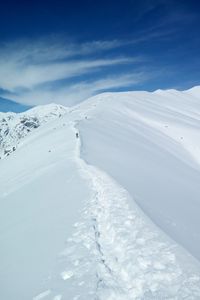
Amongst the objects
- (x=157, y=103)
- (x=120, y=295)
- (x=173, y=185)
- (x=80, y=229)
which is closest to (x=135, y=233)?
(x=80, y=229)

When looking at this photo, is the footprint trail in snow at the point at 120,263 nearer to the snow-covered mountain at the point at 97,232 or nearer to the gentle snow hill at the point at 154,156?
the snow-covered mountain at the point at 97,232

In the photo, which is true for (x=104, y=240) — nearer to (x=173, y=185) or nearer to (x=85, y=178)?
(x=85, y=178)

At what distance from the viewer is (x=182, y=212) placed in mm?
9273

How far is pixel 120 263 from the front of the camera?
5969 millimetres

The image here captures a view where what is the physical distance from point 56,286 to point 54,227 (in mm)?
2517

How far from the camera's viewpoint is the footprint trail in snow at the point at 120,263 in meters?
5.16

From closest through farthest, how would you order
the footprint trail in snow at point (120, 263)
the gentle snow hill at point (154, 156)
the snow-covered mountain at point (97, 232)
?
the footprint trail in snow at point (120, 263), the snow-covered mountain at point (97, 232), the gentle snow hill at point (154, 156)

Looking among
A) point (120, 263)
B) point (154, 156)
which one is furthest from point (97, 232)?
point (154, 156)

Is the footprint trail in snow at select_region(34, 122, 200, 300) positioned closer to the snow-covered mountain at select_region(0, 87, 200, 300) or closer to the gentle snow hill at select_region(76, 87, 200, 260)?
the snow-covered mountain at select_region(0, 87, 200, 300)

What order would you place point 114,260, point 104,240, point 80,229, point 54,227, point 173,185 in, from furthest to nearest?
point 173,185, point 54,227, point 80,229, point 104,240, point 114,260

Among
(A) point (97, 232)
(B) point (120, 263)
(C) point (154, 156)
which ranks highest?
(C) point (154, 156)

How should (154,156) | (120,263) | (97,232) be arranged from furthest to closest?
(154,156)
(97,232)
(120,263)

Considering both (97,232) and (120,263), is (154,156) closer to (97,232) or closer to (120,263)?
(97,232)

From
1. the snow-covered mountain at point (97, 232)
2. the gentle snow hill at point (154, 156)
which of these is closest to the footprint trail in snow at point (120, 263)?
the snow-covered mountain at point (97, 232)
